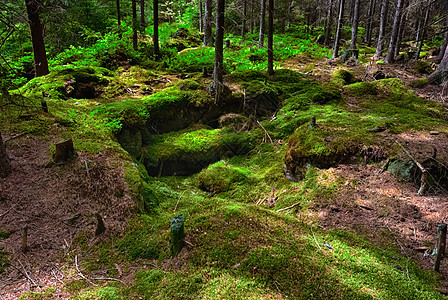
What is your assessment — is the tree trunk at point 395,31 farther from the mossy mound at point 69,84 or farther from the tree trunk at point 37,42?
the tree trunk at point 37,42

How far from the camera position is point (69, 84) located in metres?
9.20

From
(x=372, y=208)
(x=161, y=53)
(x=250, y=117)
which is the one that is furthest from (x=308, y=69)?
(x=372, y=208)

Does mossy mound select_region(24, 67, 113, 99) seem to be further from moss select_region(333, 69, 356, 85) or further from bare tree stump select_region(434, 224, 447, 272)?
moss select_region(333, 69, 356, 85)

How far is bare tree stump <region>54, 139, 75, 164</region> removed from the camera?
525 centimetres

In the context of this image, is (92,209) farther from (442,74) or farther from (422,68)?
(422,68)

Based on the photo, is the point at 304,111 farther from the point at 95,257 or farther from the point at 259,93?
the point at 95,257

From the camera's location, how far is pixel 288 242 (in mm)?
3922

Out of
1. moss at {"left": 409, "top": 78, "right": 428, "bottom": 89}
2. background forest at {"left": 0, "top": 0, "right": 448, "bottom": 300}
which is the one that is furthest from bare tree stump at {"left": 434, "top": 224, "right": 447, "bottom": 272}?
moss at {"left": 409, "top": 78, "right": 428, "bottom": 89}

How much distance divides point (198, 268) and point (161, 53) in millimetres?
14753

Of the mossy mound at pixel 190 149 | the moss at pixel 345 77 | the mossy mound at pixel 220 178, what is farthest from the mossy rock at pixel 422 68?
the mossy mound at pixel 220 178

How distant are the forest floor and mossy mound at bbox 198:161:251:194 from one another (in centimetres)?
247

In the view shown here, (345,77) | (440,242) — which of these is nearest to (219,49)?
(345,77)

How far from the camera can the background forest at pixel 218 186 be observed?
11.2 feet

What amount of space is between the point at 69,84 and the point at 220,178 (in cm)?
669
